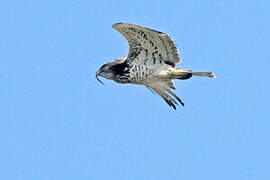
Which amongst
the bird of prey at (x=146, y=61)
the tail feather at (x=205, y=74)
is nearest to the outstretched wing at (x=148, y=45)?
the bird of prey at (x=146, y=61)

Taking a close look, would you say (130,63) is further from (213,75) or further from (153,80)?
(213,75)

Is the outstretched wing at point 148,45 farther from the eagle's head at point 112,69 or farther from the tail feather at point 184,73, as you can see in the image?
the eagle's head at point 112,69

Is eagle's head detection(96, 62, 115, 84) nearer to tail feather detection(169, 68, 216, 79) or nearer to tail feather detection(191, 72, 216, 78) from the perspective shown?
tail feather detection(169, 68, 216, 79)

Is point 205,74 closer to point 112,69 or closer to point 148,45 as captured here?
point 148,45

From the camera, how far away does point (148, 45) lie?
17.1 m

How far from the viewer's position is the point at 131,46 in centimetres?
1725

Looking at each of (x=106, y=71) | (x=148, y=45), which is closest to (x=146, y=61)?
(x=148, y=45)

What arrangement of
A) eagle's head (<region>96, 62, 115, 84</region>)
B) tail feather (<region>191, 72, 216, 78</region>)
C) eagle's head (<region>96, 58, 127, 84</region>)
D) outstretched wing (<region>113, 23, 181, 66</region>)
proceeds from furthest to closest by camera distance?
eagle's head (<region>96, 62, 115, 84</region>)
eagle's head (<region>96, 58, 127, 84</region>)
tail feather (<region>191, 72, 216, 78</region>)
outstretched wing (<region>113, 23, 181, 66</region>)

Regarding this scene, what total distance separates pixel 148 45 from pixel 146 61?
0.49m

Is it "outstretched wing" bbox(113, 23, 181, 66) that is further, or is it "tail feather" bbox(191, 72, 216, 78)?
"tail feather" bbox(191, 72, 216, 78)

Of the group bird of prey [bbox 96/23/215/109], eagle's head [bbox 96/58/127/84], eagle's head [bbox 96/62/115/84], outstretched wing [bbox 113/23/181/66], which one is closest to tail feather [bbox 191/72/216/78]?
bird of prey [bbox 96/23/215/109]

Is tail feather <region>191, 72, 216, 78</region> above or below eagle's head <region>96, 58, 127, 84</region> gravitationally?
below

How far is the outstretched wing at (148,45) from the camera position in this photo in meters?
16.5

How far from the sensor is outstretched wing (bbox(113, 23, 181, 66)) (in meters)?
16.5
